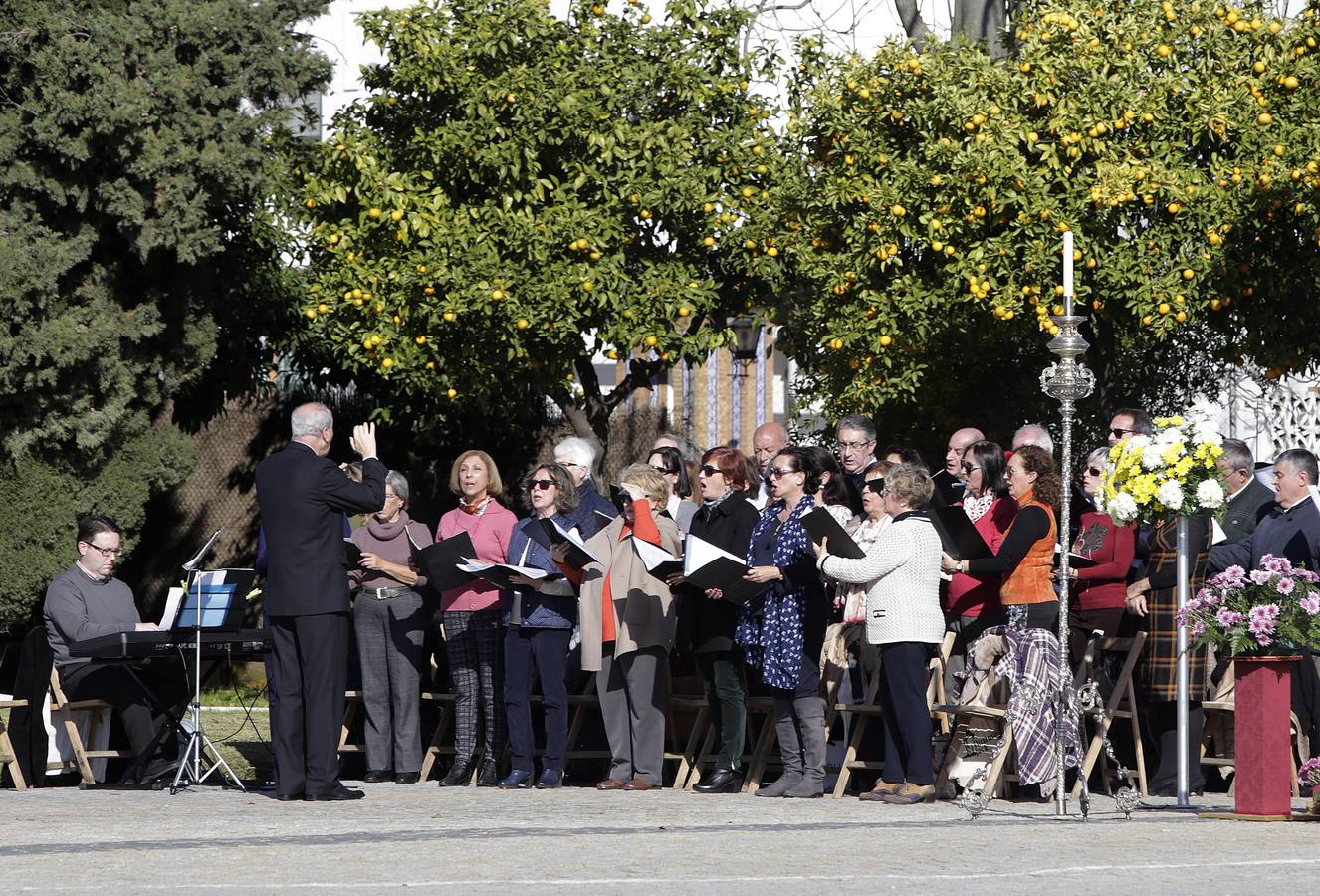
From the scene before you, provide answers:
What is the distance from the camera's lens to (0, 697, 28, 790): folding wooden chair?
494 inches

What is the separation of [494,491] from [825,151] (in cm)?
651

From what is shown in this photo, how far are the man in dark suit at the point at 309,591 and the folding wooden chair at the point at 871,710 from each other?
Answer: 9.26 ft

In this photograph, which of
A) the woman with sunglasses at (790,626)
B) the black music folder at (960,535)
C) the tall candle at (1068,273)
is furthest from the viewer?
the woman with sunglasses at (790,626)

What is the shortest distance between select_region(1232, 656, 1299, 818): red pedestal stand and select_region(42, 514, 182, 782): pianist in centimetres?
625

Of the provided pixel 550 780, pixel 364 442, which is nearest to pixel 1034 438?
pixel 550 780

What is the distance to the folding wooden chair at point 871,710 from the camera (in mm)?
11992

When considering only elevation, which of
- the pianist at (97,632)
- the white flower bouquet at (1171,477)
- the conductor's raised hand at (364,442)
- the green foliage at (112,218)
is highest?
the green foliage at (112,218)

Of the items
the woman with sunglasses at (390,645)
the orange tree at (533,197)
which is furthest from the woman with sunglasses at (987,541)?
the orange tree at (533,197)

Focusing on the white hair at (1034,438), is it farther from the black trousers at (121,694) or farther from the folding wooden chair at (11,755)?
the folding wooden chair at (11,755)

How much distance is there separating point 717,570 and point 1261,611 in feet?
9.40

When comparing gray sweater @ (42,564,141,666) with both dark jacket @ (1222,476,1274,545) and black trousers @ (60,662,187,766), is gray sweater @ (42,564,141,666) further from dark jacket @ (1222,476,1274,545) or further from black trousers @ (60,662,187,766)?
dark jacket @ (1222,476,1274,545)

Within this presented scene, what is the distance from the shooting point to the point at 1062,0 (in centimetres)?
1789

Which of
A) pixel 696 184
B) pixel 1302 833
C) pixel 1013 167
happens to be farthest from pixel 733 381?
pixel 1302 833

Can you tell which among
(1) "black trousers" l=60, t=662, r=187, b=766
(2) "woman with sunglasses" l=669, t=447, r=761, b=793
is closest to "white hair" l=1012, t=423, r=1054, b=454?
(2) "woman with sunglasses" l=669, t=447, r=761, b=793
